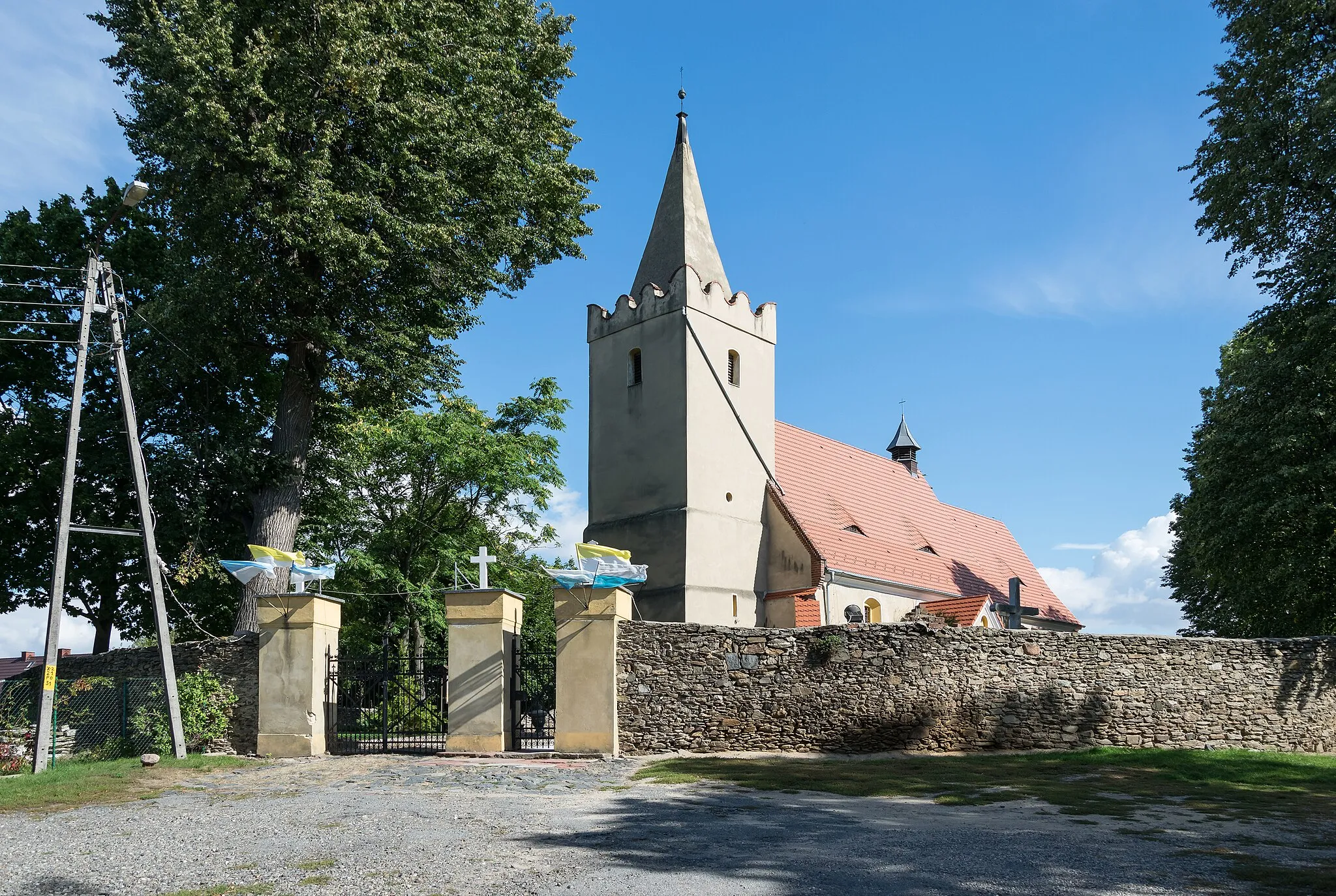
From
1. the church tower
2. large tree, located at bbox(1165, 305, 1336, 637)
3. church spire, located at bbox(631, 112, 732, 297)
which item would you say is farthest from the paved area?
church spire, located at bbox(631, 112, 732, 297)

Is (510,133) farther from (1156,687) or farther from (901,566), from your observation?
(901,566)

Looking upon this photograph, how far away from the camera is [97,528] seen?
16469 millimetres

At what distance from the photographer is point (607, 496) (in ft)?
94.6

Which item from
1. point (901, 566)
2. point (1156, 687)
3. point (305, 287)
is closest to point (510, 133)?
point (305, 287)

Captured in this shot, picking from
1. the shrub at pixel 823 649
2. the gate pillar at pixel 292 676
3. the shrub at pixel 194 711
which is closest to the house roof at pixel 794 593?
the shrub at pixel 823 649

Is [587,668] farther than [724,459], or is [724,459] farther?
[724,459]

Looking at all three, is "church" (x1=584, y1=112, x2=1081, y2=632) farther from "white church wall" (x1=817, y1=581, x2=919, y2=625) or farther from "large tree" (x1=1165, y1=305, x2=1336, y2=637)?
"large tree" (x1=1165, y1=305, x2=1336, y2=637)

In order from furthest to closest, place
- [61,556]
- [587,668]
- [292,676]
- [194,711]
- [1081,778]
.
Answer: [194,711] < [292,676] < [587,668] < [61,556] < [1081,778]

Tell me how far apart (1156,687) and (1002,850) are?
1060 centimetres

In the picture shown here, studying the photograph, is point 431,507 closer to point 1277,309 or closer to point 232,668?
point 232,668

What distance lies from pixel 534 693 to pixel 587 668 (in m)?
5.12

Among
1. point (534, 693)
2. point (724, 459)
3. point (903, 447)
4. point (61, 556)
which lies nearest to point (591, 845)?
point (61, 556)

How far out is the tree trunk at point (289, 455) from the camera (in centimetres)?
2005

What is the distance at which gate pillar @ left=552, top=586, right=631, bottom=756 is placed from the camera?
16.3 metres
